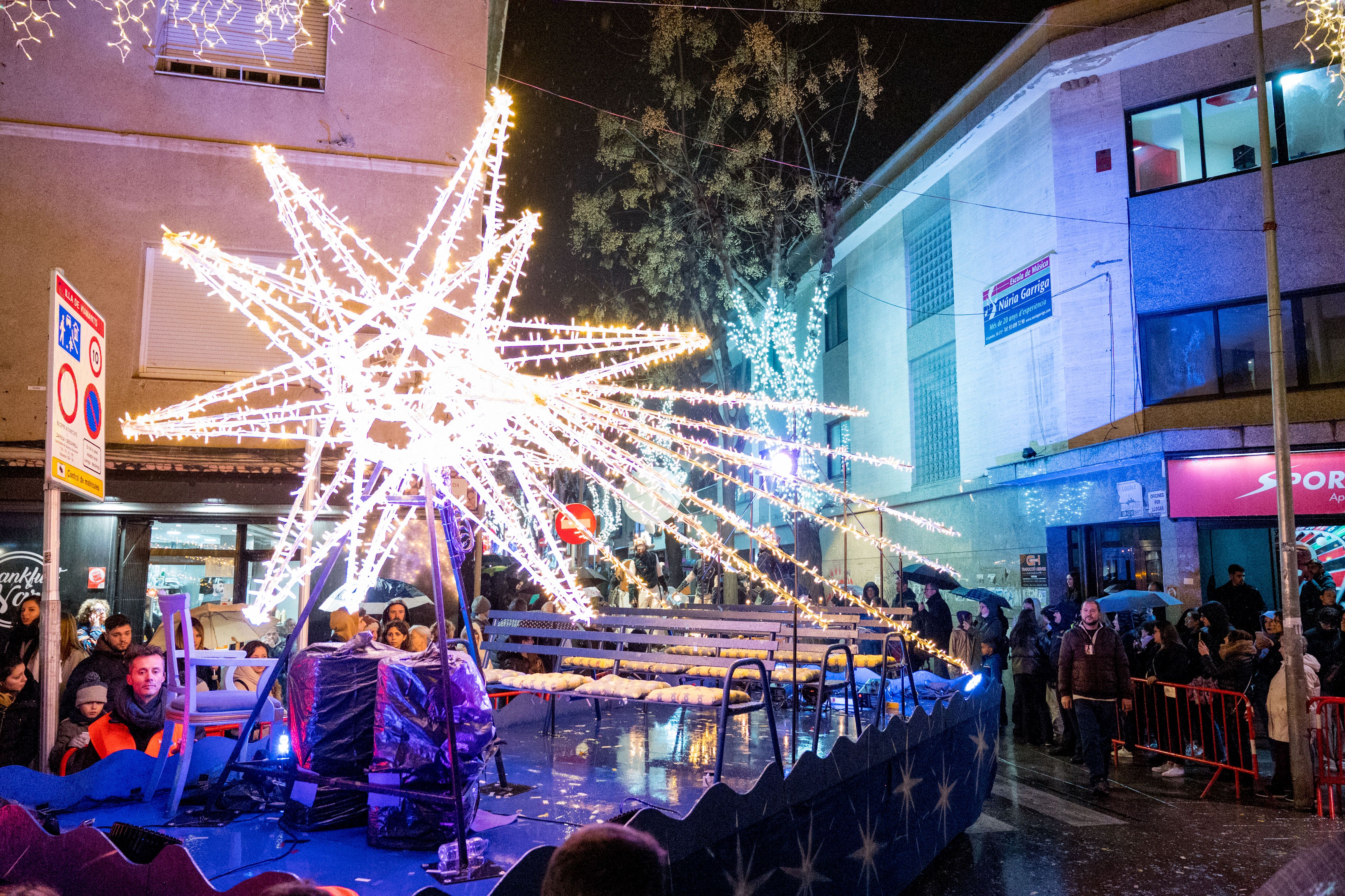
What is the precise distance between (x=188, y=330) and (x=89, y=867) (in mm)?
11056

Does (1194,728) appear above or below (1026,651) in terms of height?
below

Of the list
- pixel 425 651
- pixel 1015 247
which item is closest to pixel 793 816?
pixel 425 651

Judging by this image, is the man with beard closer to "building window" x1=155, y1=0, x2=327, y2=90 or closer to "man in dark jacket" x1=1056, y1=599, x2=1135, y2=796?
"man in dark jacket" x1=1056, y1=599, x2=1135, y2=796

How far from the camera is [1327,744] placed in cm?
883

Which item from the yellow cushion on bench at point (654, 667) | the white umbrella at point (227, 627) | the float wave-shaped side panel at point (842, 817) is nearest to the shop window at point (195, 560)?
the white umbrella at point (227, 627)

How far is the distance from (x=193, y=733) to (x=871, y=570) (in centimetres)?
2060

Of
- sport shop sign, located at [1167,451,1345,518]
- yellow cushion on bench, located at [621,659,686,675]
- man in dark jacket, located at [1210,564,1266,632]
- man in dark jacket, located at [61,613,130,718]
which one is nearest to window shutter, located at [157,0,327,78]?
man in dark jacket, located at [61,613,130,718]

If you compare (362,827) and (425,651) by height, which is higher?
(425,651)

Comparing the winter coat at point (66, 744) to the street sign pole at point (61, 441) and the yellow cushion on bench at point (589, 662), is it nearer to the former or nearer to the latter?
the street sign pole at point (61, 441)

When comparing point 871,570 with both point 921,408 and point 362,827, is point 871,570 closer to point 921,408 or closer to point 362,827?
point 921,408

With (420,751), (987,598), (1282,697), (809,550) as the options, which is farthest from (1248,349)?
(420,751)

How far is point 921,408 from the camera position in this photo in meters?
21.7

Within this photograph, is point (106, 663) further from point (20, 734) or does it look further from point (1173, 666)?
point (1173, 666)

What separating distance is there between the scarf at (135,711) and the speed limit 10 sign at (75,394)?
147 centimetres
